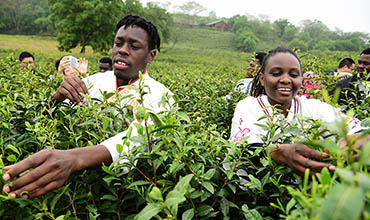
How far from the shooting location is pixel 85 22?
30453 millimetres

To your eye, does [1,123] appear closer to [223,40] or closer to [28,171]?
[28,171]

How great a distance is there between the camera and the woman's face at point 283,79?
6.64ft

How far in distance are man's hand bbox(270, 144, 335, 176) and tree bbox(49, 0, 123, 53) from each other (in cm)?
3129

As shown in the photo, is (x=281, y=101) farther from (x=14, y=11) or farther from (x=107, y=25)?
(x=14, y=11)

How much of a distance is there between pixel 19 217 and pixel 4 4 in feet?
231

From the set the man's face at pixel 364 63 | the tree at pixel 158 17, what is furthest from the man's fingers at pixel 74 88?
the tree at pixel 158 17

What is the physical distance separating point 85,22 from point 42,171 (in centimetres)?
3295

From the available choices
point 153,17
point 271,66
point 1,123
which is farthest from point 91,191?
point 153,17

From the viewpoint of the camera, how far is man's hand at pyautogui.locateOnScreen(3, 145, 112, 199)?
99 centimetres

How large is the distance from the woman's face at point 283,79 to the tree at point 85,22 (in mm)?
30367

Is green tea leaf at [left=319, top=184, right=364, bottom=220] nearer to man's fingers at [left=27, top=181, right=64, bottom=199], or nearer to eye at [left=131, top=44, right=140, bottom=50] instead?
man's fingers at [left=27, top=181, right=64, bottom=199]

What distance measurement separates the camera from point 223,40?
67750 millimetres

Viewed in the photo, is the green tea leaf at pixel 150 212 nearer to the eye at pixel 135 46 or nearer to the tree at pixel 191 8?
the eye at pixel 135 46

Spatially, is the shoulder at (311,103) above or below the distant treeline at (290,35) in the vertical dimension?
below
